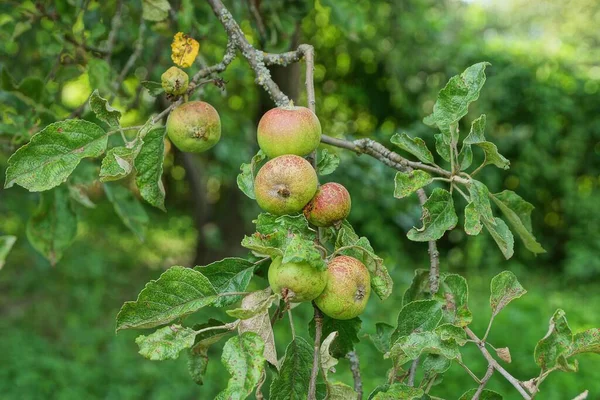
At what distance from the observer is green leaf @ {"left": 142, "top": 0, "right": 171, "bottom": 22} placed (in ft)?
4.71

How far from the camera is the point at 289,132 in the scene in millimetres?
833

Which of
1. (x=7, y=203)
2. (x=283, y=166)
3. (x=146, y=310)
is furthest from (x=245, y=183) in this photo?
(x=7, y=203)

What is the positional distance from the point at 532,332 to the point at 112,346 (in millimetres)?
2343

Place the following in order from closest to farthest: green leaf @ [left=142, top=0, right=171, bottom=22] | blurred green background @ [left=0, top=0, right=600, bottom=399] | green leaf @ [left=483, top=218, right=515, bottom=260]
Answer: green leaf @ [left=483, top=218, right=515, bottom=260] < green leaf @ [left=142, top=0, right=171, bottom=22] < blurred green background @ [left=0, top=0, right=600, bottom=399]

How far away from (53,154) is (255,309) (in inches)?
15.2

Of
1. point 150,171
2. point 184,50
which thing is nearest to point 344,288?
point 150,171

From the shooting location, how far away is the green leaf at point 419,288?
3.20 ft

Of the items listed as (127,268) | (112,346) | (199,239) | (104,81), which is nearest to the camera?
(104,81)

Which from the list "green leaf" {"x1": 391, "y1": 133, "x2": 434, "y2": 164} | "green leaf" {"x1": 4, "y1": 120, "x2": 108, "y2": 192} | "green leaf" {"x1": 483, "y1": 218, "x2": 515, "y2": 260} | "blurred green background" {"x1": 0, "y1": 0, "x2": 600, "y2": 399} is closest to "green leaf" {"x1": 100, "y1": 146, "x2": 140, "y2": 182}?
"green leaf" {"x1": 4, "y1": 120, "x2": 108, "y2": 192}

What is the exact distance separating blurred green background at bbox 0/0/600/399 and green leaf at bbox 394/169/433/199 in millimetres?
829

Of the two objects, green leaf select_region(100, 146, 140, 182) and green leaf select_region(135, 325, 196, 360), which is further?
green leaf select_region(100, 146, 140, 182)

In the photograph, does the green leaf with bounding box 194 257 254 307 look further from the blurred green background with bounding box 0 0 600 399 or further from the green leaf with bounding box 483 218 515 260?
the blurred green background with bounding box 0 0 600 399

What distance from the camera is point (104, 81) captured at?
4.88ft

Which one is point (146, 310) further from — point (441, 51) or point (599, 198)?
point (599, 198)
